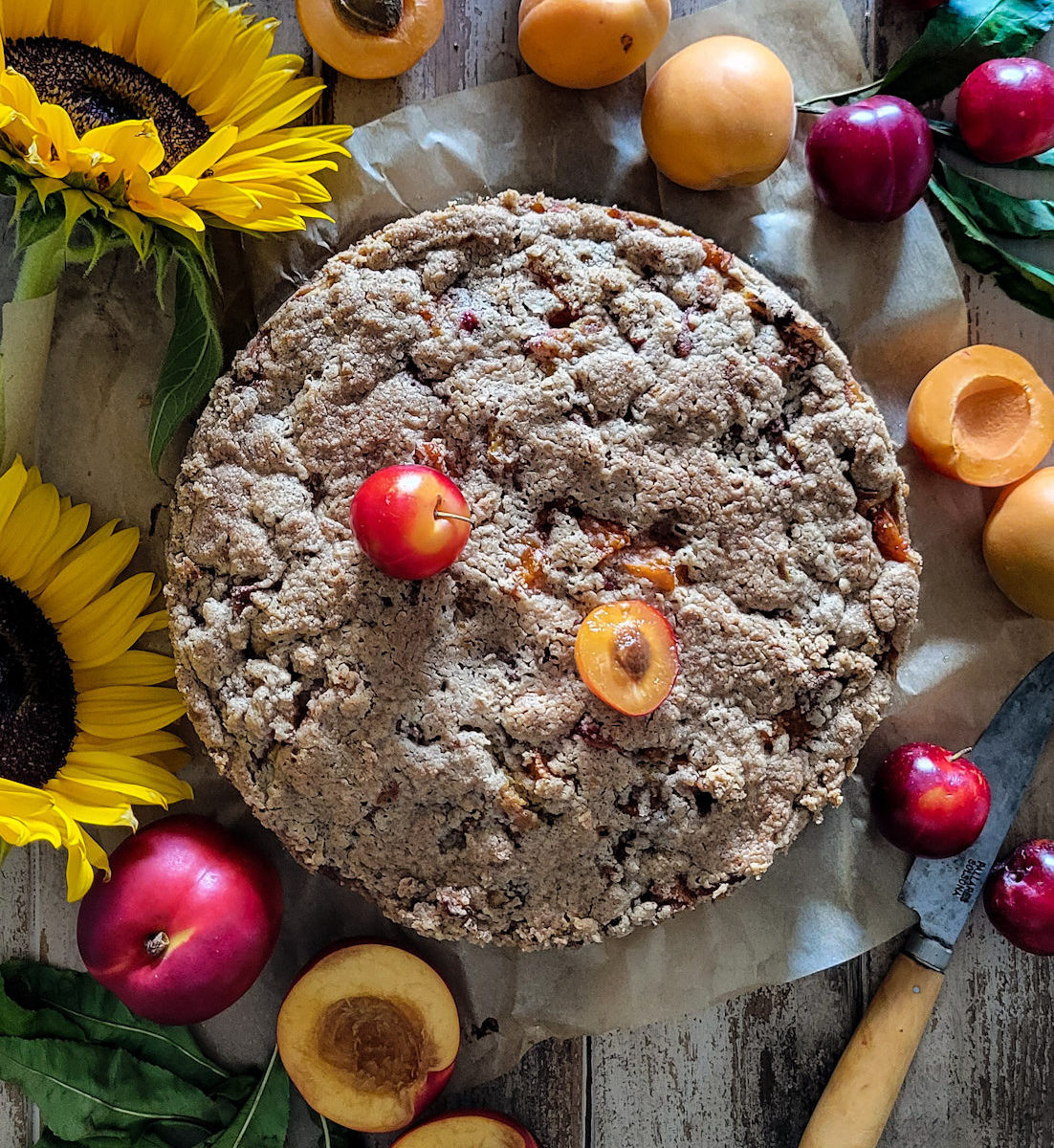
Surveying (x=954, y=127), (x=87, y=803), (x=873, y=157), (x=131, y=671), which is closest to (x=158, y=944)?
(x=87, y=803)

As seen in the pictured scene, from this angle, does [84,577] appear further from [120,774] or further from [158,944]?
[158,944]

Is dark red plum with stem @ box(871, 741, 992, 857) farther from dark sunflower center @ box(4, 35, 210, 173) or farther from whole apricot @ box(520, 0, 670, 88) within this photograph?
dark sunflower center @ box(4, 35, 210, 173)

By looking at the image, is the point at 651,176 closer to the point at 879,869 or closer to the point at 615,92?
the point at 615,92

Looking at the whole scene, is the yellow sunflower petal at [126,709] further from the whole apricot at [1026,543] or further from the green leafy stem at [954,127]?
the green leafy stem at [954,127]

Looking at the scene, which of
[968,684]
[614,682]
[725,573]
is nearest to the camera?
[614,682]

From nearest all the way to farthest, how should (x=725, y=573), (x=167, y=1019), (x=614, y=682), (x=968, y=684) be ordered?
(x=614, y=682) → (x=725, y=573) → (x=167, y=1019) → (x=968, y=684)

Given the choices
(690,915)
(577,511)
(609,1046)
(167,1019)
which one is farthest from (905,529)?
(167,1019)
